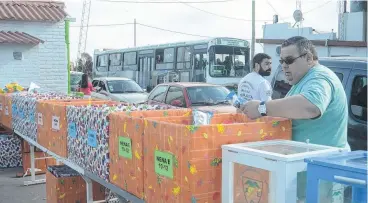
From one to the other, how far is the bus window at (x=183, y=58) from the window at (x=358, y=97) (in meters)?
14.7

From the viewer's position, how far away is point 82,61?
4534 cm

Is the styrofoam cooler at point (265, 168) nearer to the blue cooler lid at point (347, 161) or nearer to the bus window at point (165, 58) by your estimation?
the blue cooler lid at point (347, 161)

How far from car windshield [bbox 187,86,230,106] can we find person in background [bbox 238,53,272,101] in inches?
149

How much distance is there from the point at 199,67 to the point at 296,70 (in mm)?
16047

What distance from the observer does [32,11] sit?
1278 centimetres

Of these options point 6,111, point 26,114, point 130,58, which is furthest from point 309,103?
point 130,58

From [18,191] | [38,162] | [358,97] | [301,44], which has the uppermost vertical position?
[301,44]

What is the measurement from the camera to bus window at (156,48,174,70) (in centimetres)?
2077

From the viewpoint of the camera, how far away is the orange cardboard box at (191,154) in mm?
2357

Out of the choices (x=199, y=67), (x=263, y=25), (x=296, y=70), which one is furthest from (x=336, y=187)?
(x=263, y=25)

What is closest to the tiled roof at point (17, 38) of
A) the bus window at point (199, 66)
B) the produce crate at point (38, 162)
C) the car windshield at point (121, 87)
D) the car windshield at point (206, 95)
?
the car windshield at point (121, 87)

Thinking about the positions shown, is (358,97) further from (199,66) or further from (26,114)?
(199,66)

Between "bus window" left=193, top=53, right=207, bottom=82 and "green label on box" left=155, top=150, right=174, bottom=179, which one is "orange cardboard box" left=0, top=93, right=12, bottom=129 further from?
"bus window" left=193, top=53, right=207, bottom=82

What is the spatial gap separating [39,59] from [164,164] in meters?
11.1
